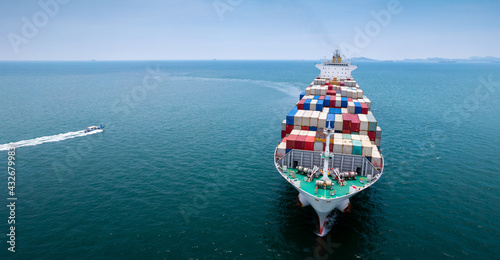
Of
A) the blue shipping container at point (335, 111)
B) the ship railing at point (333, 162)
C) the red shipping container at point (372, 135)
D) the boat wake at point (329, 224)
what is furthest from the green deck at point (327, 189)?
the blue shipping container at point (335, 111)

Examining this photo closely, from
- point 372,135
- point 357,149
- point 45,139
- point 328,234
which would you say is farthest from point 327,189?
point 45,139

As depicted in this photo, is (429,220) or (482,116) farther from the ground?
(482,116)

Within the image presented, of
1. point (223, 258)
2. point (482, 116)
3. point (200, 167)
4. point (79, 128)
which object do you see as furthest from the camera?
point (482, 116)

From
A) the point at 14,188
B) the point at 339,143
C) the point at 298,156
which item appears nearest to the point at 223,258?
the point at 298,156

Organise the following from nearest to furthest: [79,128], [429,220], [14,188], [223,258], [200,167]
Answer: [223,258] → [429,220] → [14,188] → [200,167] → [79,128]

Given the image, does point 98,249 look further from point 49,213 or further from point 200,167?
point 200,167

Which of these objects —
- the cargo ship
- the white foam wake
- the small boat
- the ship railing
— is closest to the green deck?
the cargo ship

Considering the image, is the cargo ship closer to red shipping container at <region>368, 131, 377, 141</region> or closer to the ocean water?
red shipping container at <region>368, 131, 377, 141</region>

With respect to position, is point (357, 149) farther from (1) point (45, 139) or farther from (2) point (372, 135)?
(1) point (45, 139)
